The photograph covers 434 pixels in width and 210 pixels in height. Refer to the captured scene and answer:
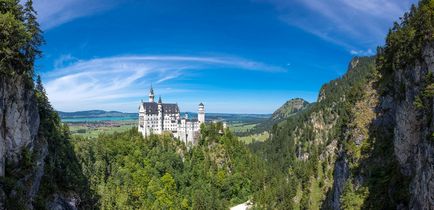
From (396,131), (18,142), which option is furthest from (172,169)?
(396,131)

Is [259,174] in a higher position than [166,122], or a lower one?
lower

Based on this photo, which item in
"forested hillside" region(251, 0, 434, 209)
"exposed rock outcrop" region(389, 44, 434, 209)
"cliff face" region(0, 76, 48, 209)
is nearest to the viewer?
"exposed rock outcrop" region(389, 44, 434, 209)

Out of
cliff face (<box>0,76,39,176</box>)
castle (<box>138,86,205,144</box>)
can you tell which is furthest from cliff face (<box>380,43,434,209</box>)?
castle (<box>138,86,205,144</box>)

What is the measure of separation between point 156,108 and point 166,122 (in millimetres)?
7904

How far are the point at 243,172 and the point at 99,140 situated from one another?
192 ft

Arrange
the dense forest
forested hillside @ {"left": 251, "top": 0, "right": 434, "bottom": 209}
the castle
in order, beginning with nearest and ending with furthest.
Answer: forested hillside @ {"left": 251, "top": 0, "right": 434, "bottom": 209}, the dense forest, the castle

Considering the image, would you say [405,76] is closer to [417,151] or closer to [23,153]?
[417,151]

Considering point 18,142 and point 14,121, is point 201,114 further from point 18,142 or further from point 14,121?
point 14,121

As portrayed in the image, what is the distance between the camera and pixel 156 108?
164 metres

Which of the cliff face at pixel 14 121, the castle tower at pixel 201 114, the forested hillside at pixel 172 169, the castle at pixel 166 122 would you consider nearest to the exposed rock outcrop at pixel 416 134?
the cliff face at pixel 14 121

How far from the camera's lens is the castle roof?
528ft

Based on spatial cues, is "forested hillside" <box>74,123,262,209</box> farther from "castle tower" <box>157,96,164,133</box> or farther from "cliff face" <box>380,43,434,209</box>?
"cliff face" <box>380,43,434,209</box>

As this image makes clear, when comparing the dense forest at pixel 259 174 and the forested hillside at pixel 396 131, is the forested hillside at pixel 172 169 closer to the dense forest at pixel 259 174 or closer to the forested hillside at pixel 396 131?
the dense forest at pixel 259 174

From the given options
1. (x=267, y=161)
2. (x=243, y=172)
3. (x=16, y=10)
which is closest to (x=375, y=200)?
(x=16, y=10)
